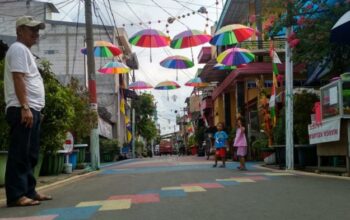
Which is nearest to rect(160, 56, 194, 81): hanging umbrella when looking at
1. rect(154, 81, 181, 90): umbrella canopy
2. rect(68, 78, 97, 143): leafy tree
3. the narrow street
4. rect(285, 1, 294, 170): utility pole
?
rect(154, 81, 181, 90): umbrella canopy

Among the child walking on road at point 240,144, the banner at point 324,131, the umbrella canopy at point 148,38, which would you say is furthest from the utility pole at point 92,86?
the banner at point 324,131

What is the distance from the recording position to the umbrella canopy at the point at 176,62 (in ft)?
88.3

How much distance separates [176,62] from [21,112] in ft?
67.1

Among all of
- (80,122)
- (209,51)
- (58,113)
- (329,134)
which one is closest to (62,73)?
(209,51)

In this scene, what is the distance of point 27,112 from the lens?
263 inches

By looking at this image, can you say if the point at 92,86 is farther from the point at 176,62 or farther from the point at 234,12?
the point at 234,12

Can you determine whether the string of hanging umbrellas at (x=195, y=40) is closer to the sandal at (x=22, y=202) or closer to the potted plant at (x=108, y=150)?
the potted plant at (x=108, y=150)

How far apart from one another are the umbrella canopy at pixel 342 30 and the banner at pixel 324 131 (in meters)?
1.77

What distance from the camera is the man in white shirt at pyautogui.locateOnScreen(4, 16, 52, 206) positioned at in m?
6.70

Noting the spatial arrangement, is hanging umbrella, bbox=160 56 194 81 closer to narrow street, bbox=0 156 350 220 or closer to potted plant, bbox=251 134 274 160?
potted plant, bbox=251 134 274 160

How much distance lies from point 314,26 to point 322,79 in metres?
7.04

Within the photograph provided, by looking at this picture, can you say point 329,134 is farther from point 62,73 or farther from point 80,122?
point 62,73

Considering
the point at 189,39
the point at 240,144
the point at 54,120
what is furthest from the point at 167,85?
the point at 54,120

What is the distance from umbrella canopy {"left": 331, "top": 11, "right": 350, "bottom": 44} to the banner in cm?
177
